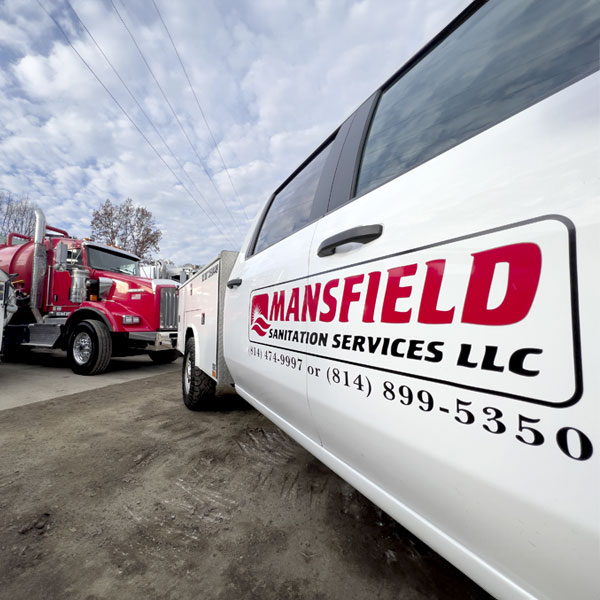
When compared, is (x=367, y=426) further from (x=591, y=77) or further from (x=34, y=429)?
(x=34, y=429)

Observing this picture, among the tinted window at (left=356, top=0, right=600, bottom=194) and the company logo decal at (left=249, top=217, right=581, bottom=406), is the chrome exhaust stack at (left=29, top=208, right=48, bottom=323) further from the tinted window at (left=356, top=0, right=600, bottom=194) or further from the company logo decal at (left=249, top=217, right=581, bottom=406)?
the company logo decal at (left=249, top=217, right=581, bottom=406)

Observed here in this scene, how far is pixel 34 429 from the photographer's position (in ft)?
9.80

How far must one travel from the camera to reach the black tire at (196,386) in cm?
335

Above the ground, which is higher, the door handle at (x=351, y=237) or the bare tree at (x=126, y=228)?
the bare tree at (x=126, y=228)

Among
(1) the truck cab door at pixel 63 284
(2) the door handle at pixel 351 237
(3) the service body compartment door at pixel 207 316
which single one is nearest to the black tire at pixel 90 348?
(1) the truck cab door at pixel 63 284

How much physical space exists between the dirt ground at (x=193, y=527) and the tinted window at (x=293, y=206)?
153cm

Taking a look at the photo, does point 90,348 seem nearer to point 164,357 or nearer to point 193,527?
point 164,357

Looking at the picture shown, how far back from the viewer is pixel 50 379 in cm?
542

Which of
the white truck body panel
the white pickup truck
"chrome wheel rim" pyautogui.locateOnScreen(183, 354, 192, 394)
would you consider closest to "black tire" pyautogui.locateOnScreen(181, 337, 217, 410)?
"chrome wheel rim" pyautogui.locateOnScreen(183, 354, 192, 394)

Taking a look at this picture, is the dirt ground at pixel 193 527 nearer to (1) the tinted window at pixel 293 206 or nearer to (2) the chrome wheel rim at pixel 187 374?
(2) the chrome wheel rim at pixel 187 374

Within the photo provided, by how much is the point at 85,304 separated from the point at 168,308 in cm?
147

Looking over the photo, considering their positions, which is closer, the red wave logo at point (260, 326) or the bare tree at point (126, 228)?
the red wave logo at point (260, 326)

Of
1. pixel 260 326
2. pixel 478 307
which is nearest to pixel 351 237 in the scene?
pixel 478 307

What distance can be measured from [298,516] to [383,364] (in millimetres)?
1282
